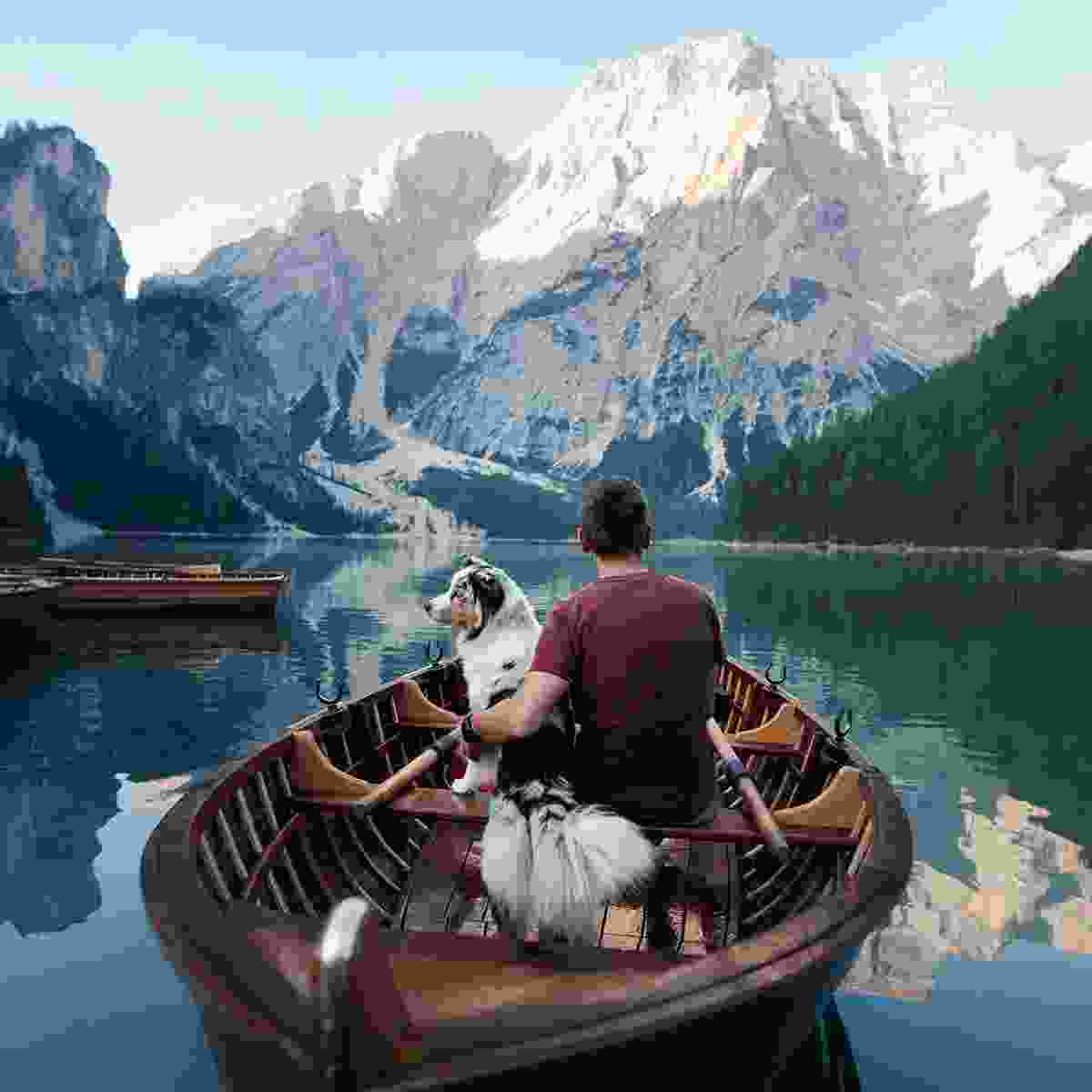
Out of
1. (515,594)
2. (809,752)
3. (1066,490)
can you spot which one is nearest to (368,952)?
(515,594)

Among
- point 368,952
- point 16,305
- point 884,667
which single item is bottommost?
point 884,667

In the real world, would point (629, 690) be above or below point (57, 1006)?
above

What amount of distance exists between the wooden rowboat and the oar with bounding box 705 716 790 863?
0.33 feet

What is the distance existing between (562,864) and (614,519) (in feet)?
5.13

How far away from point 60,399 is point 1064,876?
709 ft

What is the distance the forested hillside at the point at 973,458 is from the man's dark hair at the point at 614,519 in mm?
113293

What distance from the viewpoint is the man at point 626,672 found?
179 inches

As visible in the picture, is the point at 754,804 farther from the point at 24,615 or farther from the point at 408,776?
the point at 24,615

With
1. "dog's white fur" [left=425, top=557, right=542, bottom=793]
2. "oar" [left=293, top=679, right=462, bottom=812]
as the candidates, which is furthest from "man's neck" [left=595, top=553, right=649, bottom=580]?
"dog's white fur" [left=425, top=557, right=542, bottom=793]

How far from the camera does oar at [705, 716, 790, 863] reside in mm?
5438

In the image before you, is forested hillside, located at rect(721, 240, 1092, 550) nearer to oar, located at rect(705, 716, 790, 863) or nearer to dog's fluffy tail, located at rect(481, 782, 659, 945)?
oar, located at rect(705, 716, 790, 863)

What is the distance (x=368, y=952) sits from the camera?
2.88m

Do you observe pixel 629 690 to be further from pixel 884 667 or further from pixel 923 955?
pixel 884 667

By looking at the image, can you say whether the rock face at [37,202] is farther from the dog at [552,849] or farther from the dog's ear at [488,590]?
the dog at [552,849]
